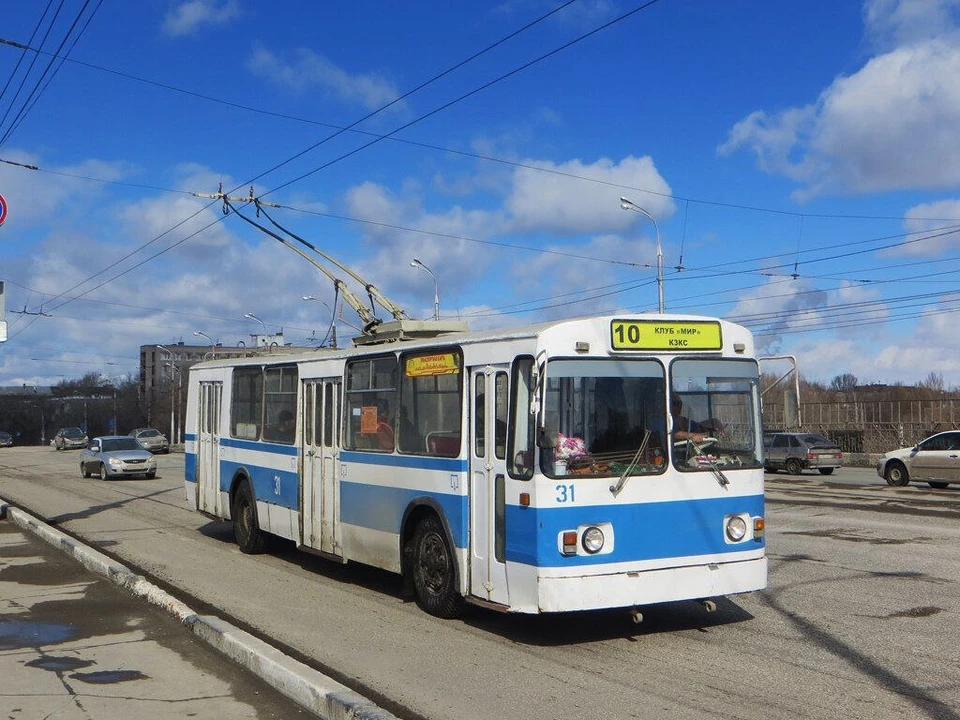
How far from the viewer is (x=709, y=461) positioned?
27.6ft

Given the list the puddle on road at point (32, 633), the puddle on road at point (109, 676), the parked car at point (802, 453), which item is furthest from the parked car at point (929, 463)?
the puddle on road at point (109, 676)

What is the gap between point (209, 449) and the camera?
1558cm

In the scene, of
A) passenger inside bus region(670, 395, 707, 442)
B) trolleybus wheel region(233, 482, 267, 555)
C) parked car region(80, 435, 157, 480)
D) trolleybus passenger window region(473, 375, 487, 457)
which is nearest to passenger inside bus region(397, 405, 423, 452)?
trolleybus passenger window region(473, 375, 487, 457)

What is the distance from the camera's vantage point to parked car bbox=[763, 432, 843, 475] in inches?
1357

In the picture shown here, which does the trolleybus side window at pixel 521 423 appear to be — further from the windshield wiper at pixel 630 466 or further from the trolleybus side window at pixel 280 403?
the trolleybus side window at pixel 280 403

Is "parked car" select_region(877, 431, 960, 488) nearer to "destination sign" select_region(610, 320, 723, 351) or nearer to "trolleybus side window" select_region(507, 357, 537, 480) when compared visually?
"destination sign" select_region(610, 320, 723, 351)

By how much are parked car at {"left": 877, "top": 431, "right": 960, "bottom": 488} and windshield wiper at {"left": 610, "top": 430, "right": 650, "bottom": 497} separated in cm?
1996

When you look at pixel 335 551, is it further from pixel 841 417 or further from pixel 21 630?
pixel 841 417

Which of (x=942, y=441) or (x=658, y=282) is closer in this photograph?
(x=942, y=441)

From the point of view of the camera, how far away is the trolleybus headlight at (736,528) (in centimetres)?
840

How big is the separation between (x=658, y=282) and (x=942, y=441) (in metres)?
11.3

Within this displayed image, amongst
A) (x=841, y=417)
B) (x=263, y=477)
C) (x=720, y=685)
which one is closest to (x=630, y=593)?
(x=720, y=685)

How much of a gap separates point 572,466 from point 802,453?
95.1ft

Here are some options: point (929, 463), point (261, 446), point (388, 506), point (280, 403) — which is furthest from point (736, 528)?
point (929, 463)
